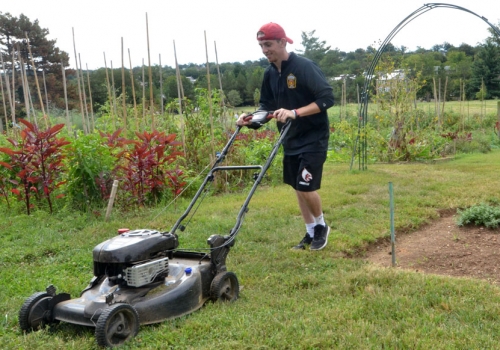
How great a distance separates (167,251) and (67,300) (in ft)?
2.23

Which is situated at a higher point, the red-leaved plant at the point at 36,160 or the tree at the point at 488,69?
the tree at the point at 488,69

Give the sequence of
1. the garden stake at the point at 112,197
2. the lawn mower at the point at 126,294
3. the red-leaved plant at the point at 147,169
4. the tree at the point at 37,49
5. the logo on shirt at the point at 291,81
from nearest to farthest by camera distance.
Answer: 1. the lawn mower at the point at 126,294
2. the logo on shirt at the point at 291,81
3. the garden stake at the point at 112,197
4. the red-leaved plant at the point at 147,169
5. the tree at the point at 37,49

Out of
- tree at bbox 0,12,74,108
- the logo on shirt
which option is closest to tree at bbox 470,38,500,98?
tree at bbox 0,12,74,108

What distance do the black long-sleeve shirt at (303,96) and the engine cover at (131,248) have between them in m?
1.86

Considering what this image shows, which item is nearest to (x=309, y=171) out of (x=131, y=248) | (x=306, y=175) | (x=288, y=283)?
(x=306, y=175)

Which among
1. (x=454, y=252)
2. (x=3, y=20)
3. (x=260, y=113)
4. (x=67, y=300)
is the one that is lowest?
(x=454, y=252)

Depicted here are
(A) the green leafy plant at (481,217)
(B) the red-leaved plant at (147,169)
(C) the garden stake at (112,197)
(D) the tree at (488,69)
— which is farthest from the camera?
(D) the tree at (488,69)

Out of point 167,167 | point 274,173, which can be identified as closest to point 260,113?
point 167,167

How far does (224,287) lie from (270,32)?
2.16 meters

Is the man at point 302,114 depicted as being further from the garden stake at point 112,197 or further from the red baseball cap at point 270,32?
the garden stake at point 112,197

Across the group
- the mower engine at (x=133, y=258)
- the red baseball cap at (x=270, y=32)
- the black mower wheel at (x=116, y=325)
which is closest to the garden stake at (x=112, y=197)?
the red baseball cap at (x=270, y=32)

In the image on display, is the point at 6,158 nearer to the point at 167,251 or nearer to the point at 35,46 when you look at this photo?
the point at 167,251

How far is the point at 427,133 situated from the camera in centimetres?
1283

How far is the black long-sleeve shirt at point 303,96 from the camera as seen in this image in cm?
446
